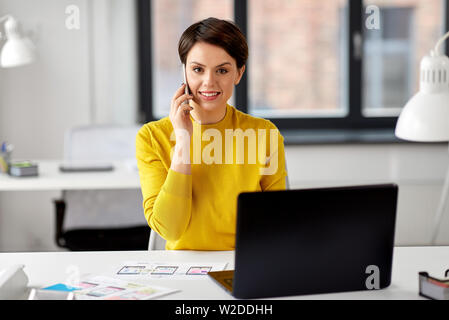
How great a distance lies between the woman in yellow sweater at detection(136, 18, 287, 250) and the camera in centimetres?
173

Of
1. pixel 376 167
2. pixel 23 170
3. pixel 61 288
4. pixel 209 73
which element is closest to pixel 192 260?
pixel 61 288

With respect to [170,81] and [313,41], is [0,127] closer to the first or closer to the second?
[170,81]

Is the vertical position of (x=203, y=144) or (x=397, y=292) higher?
(x=203, y=144)

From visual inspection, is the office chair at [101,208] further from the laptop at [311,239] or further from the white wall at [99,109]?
the laptop at [311,239]

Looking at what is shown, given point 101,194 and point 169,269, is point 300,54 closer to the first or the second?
point 101,194

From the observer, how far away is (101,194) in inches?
128

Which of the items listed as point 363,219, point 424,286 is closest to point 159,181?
point 363,219

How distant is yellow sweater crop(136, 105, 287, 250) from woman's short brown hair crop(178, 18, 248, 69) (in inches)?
7.8

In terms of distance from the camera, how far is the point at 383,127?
4.17 metres

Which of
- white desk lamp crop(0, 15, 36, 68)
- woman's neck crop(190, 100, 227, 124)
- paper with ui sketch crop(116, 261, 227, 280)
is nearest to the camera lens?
paper with ui sketch crop(116, 261, 227, 280)

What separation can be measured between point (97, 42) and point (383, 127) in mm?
1833

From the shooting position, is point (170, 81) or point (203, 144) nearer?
point (203, 144)

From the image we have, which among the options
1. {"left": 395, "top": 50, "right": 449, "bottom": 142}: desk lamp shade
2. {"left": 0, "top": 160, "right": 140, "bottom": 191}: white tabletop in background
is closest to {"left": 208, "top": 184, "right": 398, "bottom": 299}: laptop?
{"left": 395, "top": 50, "right": 449, "bottom": 142}: desk lamp shade

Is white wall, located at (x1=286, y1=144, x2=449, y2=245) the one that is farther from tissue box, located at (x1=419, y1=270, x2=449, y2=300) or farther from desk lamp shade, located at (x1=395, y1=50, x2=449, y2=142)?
tissue box, located at (x1=419, y1=270, x2=449, y2=300)
